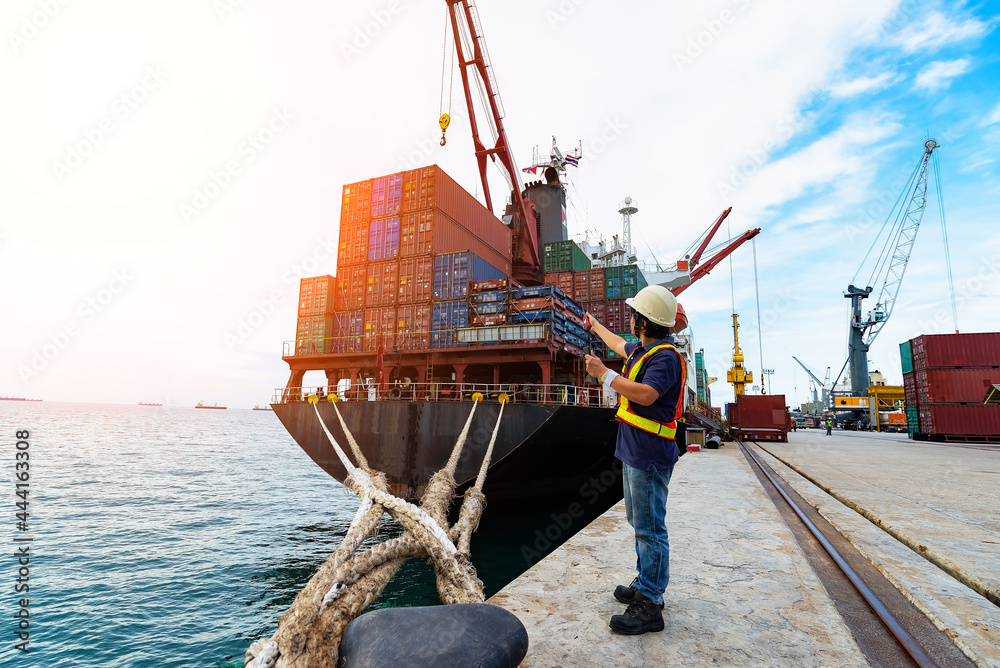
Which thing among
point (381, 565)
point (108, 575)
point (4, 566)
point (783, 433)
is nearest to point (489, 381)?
point (108, 575)

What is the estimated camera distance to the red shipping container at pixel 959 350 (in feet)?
93.4

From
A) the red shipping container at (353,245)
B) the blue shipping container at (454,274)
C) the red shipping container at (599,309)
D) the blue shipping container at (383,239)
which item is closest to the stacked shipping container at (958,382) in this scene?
the red shipping container at (599,309)

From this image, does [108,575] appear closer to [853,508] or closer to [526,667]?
[526,667]

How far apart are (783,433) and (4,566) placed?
119ft

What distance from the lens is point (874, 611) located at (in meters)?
2.70

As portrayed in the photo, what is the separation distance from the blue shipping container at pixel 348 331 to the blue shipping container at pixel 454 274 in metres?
4.15

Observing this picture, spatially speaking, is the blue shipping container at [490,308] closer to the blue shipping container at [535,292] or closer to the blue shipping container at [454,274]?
the blue shipping container at [535,292]

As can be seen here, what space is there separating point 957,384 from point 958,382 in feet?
0.47

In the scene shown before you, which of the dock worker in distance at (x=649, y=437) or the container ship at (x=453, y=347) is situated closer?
the dock worker in distance at (x=649, y=437)

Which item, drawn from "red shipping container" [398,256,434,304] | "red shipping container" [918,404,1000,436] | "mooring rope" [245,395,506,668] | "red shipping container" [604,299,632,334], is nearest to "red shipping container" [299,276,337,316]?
"red shipping container" [398,256,434,304]

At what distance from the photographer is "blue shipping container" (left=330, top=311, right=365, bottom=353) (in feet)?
68.5

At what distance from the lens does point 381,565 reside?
3307 millimetres

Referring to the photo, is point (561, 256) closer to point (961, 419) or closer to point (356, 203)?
point (356, 203)

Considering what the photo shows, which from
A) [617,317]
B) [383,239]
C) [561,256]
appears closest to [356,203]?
[383,239]
